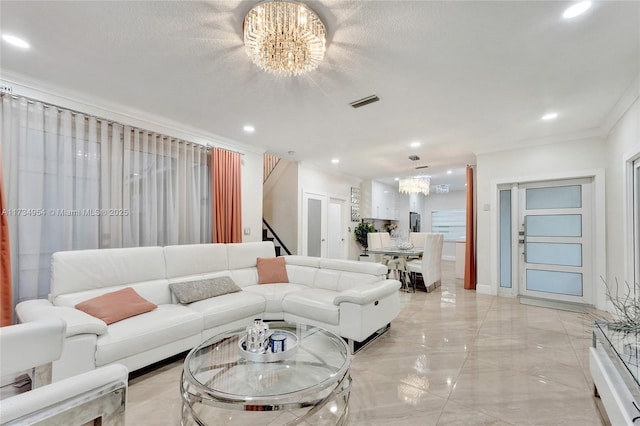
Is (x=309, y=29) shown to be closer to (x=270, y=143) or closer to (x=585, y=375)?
(x=270, y=143)

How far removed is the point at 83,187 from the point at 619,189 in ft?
21.1

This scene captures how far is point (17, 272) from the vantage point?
2568 millimetres

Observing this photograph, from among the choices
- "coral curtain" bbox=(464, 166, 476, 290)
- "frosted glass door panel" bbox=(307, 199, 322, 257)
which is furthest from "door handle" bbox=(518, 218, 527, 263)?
"frosted glass door panel" bbox=(307, 199, 322, 257)

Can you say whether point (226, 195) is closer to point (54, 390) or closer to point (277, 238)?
point (277, 238)

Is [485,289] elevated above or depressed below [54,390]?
below

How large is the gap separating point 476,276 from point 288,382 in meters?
4.90

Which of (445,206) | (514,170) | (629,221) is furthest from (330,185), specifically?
(445,206)

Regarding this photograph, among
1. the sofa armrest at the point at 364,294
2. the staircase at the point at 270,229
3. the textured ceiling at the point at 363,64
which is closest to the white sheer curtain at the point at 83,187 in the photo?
the textured ceiling at the point at 363,64

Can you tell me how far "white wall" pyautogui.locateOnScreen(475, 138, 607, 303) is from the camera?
4121 millimetres

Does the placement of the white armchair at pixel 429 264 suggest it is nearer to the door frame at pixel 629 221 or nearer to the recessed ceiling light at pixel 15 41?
the door frame at pixel 629 221

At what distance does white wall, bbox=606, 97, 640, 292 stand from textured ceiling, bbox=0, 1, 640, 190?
292 millimetres

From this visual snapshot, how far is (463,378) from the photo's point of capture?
2.26 m

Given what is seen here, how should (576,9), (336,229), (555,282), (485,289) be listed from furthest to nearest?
(336,229) < (485,289) < (555,282) < (576,9)

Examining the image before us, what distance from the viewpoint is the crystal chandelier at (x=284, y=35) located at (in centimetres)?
178
